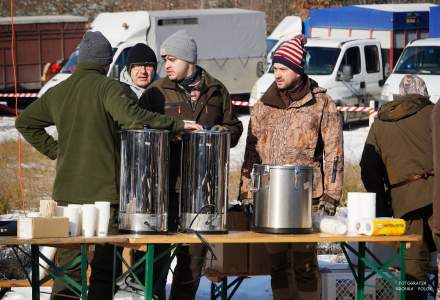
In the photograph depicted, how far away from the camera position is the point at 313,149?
6863mm

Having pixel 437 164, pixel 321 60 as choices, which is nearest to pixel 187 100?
pixel 437 164

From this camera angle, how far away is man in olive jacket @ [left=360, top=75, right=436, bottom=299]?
23.7 ft

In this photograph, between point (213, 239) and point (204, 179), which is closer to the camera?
point (213, 239)

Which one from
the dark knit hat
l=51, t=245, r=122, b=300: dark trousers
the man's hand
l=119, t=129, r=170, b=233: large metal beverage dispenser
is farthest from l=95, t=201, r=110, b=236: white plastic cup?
the dark knit hat

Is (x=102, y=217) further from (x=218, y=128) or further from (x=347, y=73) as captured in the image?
(x=347, y=73)

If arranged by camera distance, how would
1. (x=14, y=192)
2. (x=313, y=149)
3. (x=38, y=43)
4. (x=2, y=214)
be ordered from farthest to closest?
(x=38, y=43), (x=14, y=192), (x=2, y=214), (x=313, y=149)

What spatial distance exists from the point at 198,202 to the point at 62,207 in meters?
0.76

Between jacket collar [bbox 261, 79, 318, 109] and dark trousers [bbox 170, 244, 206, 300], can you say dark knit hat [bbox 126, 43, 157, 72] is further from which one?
dark trousers [bbox 170, 244, 206, 300]

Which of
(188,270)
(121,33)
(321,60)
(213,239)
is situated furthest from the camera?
(121,33)

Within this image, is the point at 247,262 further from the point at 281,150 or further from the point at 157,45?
the point at 157,45

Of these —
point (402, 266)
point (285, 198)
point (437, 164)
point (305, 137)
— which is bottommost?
point (402, 266)

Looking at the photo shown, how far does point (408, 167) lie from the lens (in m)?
7.27

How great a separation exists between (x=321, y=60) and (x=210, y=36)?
3852 mm

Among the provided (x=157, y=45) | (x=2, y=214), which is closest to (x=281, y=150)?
(x=2, y=214)
